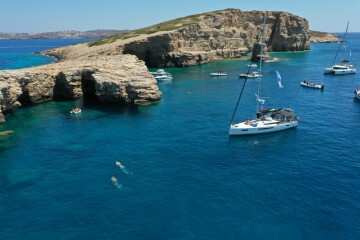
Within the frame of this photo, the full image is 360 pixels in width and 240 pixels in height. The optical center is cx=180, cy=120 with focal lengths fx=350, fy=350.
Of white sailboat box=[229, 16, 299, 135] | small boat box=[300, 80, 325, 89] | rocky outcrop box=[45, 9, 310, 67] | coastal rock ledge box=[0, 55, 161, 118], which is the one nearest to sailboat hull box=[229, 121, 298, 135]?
white sailboat box=[229, 16, 299, 135]

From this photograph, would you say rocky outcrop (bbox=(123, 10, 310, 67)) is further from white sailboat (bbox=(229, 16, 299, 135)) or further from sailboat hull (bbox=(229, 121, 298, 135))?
sailboat hull (bbox=(229, 121, 298, 135))

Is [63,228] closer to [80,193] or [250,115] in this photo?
[80,193]

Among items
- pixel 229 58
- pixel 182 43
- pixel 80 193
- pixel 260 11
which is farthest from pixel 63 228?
pixel 260 11

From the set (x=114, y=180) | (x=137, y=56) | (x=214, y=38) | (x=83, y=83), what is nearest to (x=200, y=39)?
(x=214, y=38)

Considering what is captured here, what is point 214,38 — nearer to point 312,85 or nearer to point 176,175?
point 312,85

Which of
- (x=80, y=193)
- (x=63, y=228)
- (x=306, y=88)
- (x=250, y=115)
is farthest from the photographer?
(x=306, y=88)

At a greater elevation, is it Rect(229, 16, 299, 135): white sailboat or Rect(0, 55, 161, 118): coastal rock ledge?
Rect(0, 55, 161, 118): coastal rock ledge
